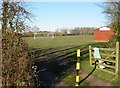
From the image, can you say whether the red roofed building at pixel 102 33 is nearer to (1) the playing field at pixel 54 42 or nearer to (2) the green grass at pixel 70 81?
(1) the playing field at pixel 54 42

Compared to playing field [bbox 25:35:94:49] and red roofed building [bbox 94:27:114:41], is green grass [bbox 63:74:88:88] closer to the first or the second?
playing field [bbox 25:35:94:49]

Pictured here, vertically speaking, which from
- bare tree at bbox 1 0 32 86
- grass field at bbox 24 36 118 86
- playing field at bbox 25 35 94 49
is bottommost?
playing field at bbox 25 35 94 49

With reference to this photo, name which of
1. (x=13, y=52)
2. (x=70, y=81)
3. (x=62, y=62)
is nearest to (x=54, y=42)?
(x=62, y=62)

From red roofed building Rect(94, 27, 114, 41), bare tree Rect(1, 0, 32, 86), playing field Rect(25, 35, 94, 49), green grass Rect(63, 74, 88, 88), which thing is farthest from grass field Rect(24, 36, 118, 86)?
red roofed building Rect(94, 27, 114, 41)

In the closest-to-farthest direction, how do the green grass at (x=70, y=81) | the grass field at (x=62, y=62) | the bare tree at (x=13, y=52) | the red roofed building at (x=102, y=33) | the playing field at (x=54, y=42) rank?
the bare tree at (x=13, y=52) < the green grass at (x=70, y=81) < the grass field at (x=62, y=62) < the playing field at (x=54, y=42) < the red roofed building at (x=102, y=33)

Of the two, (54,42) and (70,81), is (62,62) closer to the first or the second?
(70,81)

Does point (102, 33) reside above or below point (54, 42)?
above

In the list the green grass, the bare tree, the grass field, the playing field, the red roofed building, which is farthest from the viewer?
the red roofed building

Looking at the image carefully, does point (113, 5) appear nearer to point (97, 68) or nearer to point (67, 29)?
point (97, 68)

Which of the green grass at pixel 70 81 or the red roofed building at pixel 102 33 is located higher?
the red roofed building at pixel 102 33

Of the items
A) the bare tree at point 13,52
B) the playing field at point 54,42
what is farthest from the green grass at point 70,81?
the playing field at point 54,42

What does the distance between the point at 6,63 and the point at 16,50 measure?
0.48 m

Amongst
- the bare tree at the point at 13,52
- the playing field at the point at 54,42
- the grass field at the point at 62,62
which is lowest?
the playing field at the point at 54,42

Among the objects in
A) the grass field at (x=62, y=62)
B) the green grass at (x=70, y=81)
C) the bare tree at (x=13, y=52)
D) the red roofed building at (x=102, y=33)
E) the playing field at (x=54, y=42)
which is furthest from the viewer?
the red roofed building at (x=102, y=33)
